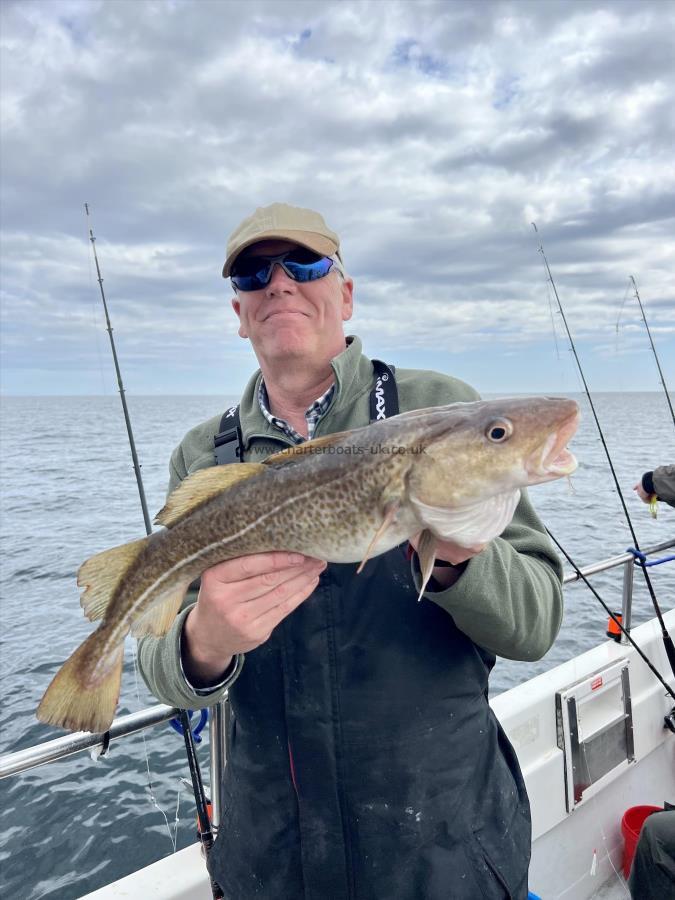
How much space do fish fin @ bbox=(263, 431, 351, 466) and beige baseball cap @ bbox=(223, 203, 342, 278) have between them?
1104 mm

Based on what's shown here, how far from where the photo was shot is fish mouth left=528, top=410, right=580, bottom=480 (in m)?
2.04

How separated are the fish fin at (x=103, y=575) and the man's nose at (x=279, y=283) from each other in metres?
1.35

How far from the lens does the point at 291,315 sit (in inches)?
114

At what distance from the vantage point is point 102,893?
306cm

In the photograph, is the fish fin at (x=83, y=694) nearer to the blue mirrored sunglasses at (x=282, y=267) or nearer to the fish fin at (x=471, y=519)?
the fish fin at (x=471, y=519)

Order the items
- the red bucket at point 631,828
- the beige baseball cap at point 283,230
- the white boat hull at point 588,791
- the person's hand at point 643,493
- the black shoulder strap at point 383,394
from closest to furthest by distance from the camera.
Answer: the black shoulder strap at point 383,394
the beige baseball cap at point 283,230
the white boat hull at point 588,791
the red bucket at point 631,828
the person's hand at point 643,493

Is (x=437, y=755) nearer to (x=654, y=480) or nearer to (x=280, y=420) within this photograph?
(x=280, y=420)

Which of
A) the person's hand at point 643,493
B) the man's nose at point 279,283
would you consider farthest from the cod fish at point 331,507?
the person's hand at point 643,493

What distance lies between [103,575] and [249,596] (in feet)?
2.60

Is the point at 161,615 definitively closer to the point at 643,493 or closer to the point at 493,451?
the point at 493,451

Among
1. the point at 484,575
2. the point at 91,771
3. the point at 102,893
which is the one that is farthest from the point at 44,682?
the point at 484,575

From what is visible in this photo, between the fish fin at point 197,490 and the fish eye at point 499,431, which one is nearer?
the fish eye at point 499,431

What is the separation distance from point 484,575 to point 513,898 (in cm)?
131

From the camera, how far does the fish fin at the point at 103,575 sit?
2514mm
